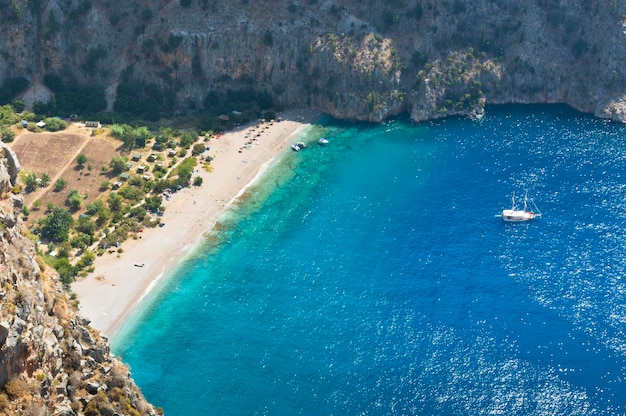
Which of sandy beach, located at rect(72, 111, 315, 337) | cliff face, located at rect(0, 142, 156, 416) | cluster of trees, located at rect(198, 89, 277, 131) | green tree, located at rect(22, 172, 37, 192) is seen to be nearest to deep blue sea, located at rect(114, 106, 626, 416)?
sandy beach, located at rect(72, 111, 315, 337)

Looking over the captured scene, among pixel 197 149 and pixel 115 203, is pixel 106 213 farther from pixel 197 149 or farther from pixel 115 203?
pixel 197 149

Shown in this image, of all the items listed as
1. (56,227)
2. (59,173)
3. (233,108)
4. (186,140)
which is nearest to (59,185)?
(59,173)

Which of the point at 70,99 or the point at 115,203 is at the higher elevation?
the point at 70,99

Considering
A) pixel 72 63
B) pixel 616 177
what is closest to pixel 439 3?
pixel 616 177

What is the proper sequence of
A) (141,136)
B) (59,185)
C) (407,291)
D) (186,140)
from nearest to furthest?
(407,291), (59,185), (141,136), (186,140)

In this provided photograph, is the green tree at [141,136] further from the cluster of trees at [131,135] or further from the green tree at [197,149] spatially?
the green tree at [197,149]

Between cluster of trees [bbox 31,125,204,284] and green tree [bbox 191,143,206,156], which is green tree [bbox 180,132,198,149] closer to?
green tree [bbox 191,143,206,156]
